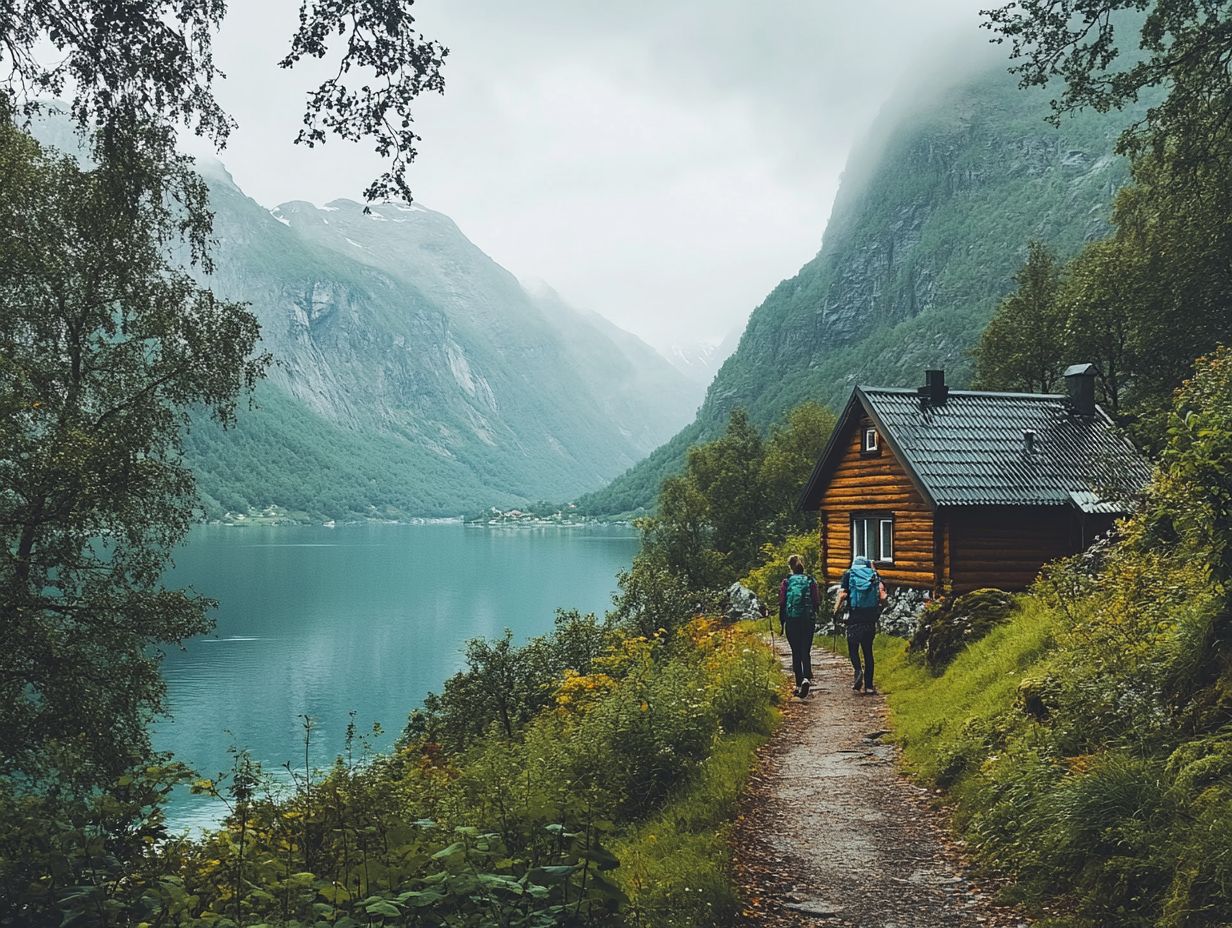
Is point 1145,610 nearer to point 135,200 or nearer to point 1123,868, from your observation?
point 1123,868

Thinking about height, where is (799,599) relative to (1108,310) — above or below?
below

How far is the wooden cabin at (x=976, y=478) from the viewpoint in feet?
85.6

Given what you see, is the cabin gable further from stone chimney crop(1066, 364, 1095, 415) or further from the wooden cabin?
stone chimney crop(1066, 364, 1095, 415)

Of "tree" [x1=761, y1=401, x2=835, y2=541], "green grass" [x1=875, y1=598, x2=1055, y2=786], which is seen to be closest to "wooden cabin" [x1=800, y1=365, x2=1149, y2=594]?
"green grass" [x1=875, y1=598, x2=1055, y2=786]

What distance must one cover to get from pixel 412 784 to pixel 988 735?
8536 millimetres

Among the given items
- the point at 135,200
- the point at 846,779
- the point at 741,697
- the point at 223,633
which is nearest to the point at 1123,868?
the point at 846,779

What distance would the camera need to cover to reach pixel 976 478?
26.3 meters

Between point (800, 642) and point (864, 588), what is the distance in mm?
1434

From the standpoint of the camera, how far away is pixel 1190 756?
22.4 ft

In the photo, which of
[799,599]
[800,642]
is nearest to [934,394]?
[800,642]

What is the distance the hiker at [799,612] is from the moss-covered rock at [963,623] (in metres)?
2.18

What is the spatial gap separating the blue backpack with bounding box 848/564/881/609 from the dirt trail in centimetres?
320

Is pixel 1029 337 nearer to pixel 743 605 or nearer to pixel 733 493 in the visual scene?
pixel 743 605

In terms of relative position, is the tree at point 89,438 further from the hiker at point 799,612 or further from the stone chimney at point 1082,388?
the stone chimney at point 1082,388
